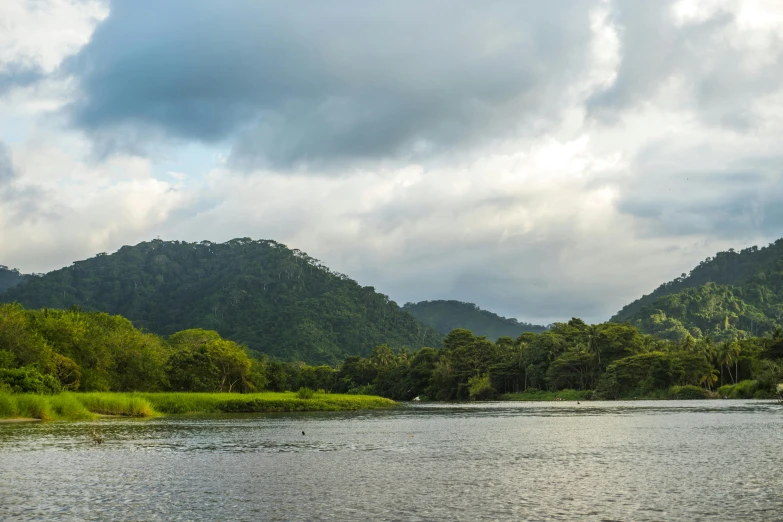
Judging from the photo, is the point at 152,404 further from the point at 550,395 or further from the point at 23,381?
the point at 550,395

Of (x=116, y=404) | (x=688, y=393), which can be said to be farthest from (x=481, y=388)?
(x=116, y=404)

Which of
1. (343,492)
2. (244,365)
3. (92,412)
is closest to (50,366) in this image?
(92,412)

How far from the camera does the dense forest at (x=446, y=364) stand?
87.8 metres

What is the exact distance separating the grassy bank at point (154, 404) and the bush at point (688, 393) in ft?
211

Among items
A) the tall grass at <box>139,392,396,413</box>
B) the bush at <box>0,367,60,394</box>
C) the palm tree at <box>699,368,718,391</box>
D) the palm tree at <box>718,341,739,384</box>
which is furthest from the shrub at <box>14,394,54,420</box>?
the palm tree at <box>718,341,739,384</box>

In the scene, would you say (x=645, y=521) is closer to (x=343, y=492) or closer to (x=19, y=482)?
(x=343, y=492)

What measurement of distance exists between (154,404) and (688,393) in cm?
10951

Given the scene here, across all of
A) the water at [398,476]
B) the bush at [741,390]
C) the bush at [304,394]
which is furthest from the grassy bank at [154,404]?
the bush at [741,390]

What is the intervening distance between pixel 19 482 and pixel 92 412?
51849 mm

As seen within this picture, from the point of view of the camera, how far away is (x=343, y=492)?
83.1 feet

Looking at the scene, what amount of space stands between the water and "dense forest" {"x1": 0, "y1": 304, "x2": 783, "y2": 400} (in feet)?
127

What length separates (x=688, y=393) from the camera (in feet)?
474

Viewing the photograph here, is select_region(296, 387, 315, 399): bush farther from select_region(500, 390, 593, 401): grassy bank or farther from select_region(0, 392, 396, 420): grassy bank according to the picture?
select_region(500, 390, 593, 401): grassy bank

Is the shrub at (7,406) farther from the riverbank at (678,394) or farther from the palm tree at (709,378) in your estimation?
the palm tree at (709,378)
